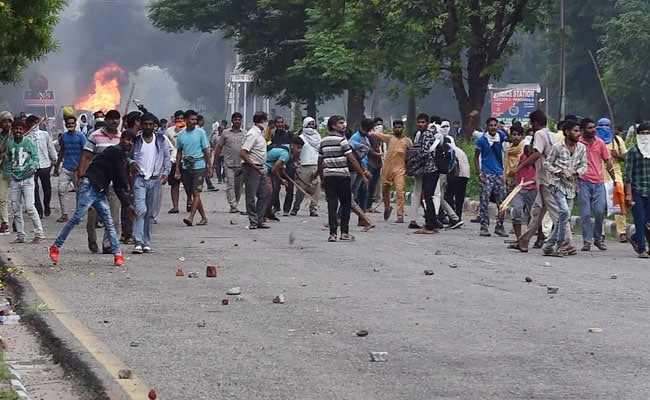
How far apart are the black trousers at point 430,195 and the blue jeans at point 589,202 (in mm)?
2789

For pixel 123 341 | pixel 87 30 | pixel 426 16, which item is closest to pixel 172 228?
pixel 123 341

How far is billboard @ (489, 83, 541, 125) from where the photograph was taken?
36531 mm

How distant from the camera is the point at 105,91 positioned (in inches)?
2539

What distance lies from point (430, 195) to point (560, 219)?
3.68 metres

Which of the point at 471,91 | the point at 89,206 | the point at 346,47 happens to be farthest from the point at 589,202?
the point at 346,47

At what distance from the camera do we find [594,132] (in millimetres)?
17531

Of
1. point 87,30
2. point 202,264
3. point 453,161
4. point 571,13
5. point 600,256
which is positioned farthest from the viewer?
point 87,30

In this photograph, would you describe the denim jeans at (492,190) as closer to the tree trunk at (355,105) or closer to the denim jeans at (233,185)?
the denim jeans at (233,185)

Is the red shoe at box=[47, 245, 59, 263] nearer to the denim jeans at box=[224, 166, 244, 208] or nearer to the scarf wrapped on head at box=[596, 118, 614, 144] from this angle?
the scarf wrapped on head at box=[596, 118, 614, 144]

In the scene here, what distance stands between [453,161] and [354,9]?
1515cm

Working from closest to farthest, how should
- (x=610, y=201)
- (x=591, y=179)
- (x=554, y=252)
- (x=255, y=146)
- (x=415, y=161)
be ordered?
(x=554, y=252)
(x=591, y=179)
(x=610, y=201)
(x=415, y=161)
(x=255, y=146)

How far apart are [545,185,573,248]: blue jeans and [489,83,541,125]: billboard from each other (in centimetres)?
2014

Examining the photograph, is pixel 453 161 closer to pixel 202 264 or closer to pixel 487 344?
pixel 202 264

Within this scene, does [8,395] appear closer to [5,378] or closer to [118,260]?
[5,378]
